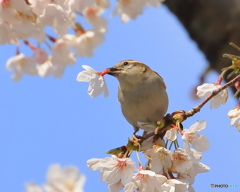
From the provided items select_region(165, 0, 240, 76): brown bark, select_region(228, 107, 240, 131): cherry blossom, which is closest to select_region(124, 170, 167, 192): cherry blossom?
select_region(228, 107, 240, 131): cherry blossom

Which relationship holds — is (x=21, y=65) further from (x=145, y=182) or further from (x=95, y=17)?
(x=145, y=182)

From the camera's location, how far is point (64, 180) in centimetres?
181

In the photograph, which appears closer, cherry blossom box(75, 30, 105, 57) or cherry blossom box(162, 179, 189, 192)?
cherry blossom box(162, 179, 189, 192)

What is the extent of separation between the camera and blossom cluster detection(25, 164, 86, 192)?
1.80 m

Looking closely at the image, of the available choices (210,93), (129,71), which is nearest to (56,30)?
(129,71)

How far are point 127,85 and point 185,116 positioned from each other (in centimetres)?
145

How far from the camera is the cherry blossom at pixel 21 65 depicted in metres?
3.96

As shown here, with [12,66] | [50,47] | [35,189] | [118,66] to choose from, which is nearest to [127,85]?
[118,66]

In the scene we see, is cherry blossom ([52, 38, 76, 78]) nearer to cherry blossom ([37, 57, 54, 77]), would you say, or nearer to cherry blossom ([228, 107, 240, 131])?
cherry blossom ([37, 57, 54, 77])

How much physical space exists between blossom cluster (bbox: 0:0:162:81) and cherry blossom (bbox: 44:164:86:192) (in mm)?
1226

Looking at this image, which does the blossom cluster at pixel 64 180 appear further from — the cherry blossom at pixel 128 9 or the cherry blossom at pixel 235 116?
the cherry blossom at pixel 128 9

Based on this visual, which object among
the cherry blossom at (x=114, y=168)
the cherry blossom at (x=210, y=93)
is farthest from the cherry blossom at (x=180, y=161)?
the cherry blossom at (x=210, y=93)

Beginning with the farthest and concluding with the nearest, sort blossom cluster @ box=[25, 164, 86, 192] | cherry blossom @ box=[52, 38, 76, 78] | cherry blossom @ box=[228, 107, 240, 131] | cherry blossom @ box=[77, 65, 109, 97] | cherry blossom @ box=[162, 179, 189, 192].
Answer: cherry blossom @ box=[52, 38, 76, 78] → cherry blossom @ box=[77, 65, 109, 97] → cherry blossom @ box=[228, 107, 240, 131] → cherry blossom @ box=[162, 179, 189, 192] → blossom cluster @ box=[25, 164, 86, 192]

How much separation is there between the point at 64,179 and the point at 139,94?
1966mm
